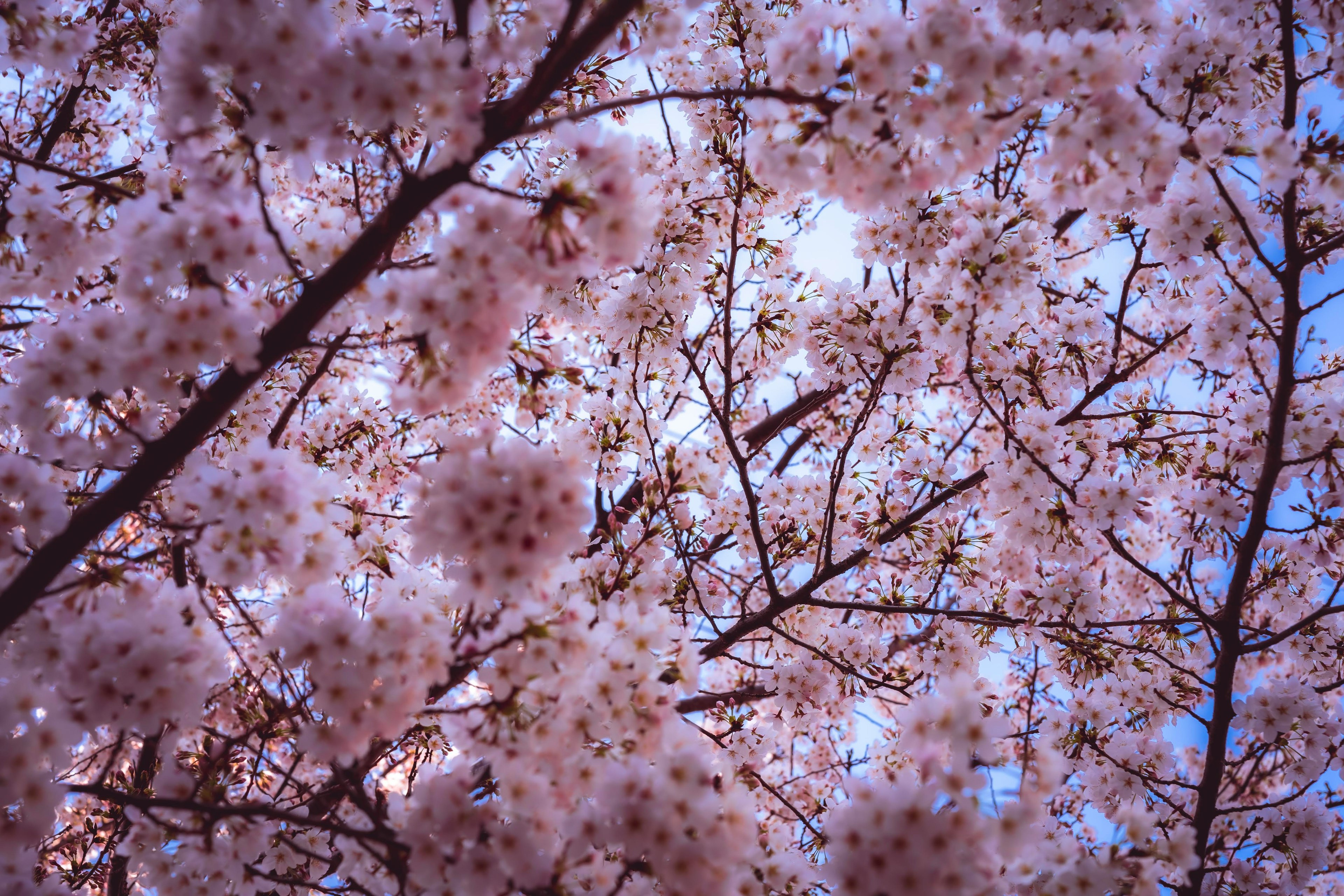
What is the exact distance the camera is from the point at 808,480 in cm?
505

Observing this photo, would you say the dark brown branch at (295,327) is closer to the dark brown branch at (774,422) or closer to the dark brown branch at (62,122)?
the dark brown branch at (774,422)

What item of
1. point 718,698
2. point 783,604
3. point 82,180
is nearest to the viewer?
point 82,180

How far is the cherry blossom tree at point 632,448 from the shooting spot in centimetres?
230

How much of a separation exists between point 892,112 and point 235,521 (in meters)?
2.56

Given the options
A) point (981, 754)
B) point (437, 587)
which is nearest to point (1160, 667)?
point (981, 754)

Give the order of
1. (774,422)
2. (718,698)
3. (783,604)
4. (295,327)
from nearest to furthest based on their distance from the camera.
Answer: (295,327) → (783,604) → (718,698) → (774,422)

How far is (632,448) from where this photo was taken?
4828 mm

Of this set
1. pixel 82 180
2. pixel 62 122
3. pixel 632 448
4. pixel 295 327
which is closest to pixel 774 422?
pixel 632 448

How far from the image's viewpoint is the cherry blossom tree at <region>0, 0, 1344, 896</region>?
7.55ft

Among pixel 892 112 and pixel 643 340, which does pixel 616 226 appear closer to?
pixel 892 112

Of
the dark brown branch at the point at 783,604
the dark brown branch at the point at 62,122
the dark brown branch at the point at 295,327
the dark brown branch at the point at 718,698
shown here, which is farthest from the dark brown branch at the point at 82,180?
the dark brown branch at the point at 718,698

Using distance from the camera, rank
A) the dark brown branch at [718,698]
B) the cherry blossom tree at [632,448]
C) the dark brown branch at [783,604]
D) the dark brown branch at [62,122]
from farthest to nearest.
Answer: the dark brown branch at [62,122], the dark brown branch at [718,698], the dark brown branch at [783,604], the cherry blossom tree at [632,448]

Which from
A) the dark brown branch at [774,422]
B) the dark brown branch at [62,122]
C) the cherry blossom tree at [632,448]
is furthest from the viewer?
the dark brown branch at [774,422]

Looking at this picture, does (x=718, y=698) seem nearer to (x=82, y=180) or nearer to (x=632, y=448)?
(x=632, y=448)
